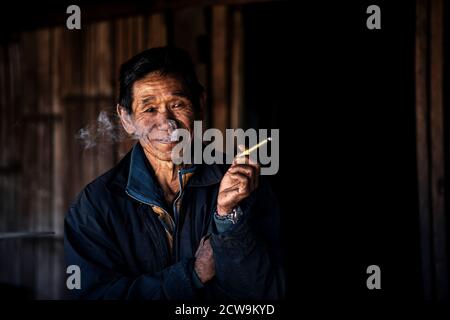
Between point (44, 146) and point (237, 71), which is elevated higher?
point (237, 71)

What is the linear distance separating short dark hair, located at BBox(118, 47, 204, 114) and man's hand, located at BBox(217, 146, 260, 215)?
1.49 feet

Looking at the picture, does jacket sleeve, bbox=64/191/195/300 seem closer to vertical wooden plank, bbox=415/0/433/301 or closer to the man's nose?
the man's nose

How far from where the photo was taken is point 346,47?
383 centimetres

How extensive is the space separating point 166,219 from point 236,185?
0.38m

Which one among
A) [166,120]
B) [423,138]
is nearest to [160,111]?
[166,120]

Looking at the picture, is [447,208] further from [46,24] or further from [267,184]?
[46,24]

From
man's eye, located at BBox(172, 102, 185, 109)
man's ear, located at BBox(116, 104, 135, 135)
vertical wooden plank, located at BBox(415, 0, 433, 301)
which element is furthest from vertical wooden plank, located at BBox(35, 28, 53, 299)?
vertical wooden plank, located at BBox(415, 0, 433, 301)

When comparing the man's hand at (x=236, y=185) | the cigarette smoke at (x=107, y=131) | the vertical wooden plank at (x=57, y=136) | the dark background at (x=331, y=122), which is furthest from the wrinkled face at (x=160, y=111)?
the vertical wooden plank at (x=57, y=136)

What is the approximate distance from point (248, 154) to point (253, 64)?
1.99 m

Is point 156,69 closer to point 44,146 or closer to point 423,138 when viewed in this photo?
point 423,138

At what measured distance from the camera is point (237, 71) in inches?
132

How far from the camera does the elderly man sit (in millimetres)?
1815
